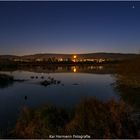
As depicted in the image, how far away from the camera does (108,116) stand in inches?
250

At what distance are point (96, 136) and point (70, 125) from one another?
0.76 metres

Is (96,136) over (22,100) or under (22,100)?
over

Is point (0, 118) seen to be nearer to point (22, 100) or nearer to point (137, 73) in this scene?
point (22, 100)

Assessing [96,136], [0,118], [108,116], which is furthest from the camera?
[0,118]

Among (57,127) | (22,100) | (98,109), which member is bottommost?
(22,100)

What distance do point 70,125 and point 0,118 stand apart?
639 centimetres

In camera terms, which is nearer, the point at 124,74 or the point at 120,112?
the point at 120,112

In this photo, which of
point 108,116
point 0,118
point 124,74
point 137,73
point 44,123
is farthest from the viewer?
point 124,74

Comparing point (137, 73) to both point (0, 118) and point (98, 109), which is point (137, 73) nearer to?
point (0, 118)

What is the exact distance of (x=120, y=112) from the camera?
6.51m

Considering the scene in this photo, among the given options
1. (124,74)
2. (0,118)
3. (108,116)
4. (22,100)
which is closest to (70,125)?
(108,116)

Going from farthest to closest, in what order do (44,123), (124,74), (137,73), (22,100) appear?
(124,74) < (137,73) < (22,100) < (44,123)

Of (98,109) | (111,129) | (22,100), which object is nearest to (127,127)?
(111,129)

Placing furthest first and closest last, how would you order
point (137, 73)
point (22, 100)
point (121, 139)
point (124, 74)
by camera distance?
point (124, 74) → point (137, 73) → point (22, 100) → point (121, 139)
